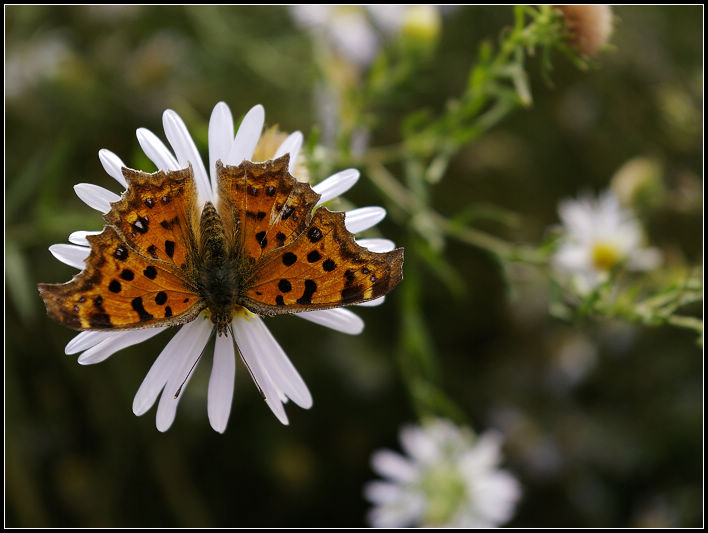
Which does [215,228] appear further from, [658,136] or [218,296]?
[658,136]

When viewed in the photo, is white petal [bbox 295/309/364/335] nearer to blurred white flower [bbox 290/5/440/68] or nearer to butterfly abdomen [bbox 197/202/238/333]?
butterfly abdomen [bbox 197/202/238/333]

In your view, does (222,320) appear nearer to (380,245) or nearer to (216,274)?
(216,274)

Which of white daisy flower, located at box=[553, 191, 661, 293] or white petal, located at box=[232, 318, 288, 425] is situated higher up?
white daisy flower, located at box=[553, 191, 661, 293]

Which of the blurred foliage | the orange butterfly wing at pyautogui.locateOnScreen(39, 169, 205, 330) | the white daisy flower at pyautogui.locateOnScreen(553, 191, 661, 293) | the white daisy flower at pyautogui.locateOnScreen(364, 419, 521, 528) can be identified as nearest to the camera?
the orange butterfly wing at pyautogui.locateOnScreen(39, 169, 205, 330)

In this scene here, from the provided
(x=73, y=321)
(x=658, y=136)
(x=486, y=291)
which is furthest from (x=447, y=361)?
(x=73, y=321)

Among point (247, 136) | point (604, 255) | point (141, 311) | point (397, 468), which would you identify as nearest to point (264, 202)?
point (247, 136)

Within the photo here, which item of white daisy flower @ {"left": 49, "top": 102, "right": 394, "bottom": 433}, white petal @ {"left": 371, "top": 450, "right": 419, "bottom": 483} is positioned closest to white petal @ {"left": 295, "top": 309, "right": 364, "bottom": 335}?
white daisy flower @ {"left": 49, "top": 102, "right": 394, "bottom": 433}

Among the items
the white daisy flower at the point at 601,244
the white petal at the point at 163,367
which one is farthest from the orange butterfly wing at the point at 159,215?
the white daisy flower at the point at 601,244
